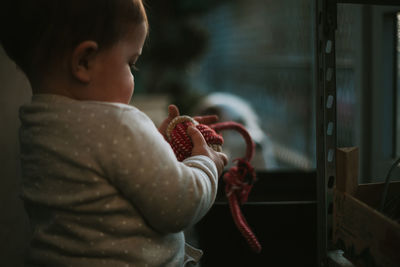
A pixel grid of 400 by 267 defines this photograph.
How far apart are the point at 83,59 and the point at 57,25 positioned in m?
0.06

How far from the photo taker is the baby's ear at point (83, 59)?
516 millimetres

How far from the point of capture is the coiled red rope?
0.64 metres

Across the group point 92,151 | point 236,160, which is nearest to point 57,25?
point 92,151

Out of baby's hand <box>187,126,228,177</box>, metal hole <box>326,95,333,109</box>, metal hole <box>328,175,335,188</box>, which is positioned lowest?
metal hole <box>328,175,335,188</box>

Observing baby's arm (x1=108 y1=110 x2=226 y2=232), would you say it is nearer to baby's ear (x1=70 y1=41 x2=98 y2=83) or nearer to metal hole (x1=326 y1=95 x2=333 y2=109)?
baby's ear (x1=70 y1=41 x2=98 y2=83)

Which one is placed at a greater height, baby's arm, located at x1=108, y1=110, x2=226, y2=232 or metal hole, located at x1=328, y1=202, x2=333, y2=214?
baby's arm, located at x1=108, y1=110, x2=226, y2=232

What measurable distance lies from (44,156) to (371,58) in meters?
1.06

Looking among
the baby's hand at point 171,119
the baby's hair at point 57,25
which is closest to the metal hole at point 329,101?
the baby's hand at point 171,119

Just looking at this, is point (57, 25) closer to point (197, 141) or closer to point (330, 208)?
point (197, 141)

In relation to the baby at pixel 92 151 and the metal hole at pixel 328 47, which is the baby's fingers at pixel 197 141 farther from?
the metal hole at pixel 328 47

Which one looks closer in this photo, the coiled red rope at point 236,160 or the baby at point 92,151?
the baby at point 92,151

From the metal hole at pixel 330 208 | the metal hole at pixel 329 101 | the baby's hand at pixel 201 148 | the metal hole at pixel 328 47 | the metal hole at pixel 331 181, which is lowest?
the metal hole at pixel 330 208

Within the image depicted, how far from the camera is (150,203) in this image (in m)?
0.51

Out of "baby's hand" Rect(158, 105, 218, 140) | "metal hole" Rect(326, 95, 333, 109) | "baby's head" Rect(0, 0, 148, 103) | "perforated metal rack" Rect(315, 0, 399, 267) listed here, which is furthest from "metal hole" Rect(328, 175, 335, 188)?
"baby's head" Rect(0, 0, 148, 103)
